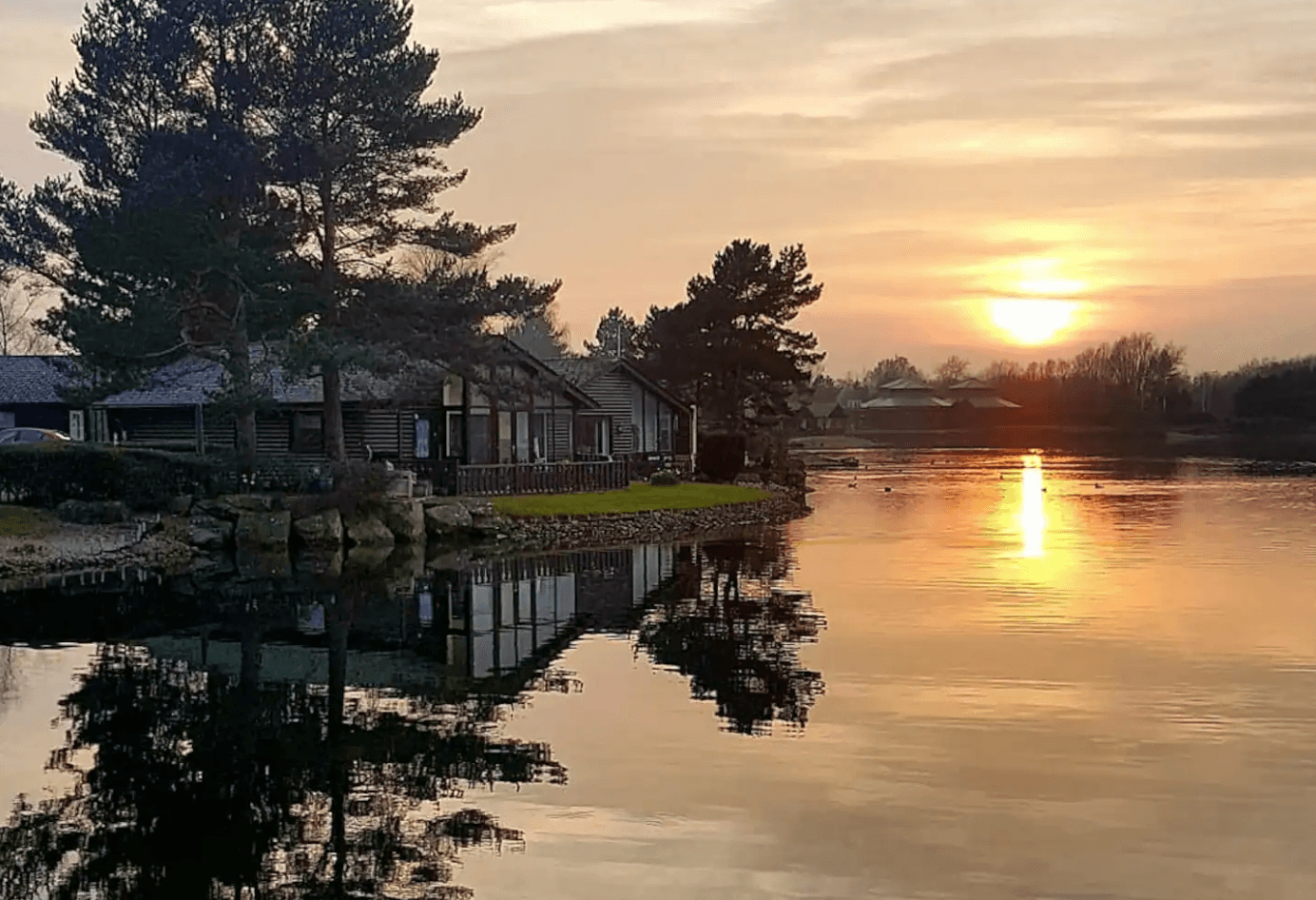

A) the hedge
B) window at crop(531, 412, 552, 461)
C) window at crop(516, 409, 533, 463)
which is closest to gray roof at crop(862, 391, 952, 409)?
window at crop(531, 412, 552, 461)

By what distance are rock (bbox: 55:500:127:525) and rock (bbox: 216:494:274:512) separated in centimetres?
243

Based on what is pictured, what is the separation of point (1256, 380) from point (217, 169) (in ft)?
378

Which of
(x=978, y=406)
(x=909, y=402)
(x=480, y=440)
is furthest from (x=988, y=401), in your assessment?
(x=480, y=440)

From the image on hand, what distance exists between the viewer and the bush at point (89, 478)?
3884 centimetres

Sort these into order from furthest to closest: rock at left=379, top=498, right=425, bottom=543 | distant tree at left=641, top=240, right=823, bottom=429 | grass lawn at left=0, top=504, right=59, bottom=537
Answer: distant tree at left=641, top=240, right=823, bottom=429 → rock at left=379, top=498, right=425, bottom=543 → grass lawn at left=0, top=504, right=59, bottom=537

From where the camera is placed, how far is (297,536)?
37.2 metres

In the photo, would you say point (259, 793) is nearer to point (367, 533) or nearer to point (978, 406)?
point (367, 533)

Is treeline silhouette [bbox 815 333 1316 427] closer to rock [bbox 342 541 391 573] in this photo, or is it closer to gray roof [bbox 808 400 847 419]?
gray roof [bbox 808 400 847 419]

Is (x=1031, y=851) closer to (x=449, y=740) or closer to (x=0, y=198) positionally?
(x=449, y=740)

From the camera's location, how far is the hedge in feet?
127

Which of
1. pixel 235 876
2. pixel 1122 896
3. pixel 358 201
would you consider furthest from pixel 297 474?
pixel 1122 896

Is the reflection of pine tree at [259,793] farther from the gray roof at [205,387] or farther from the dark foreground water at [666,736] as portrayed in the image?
the gray roof at [205,387]

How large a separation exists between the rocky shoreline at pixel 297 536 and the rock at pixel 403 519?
25mm

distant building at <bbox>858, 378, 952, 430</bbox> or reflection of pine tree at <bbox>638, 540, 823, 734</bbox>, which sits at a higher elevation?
distant building at <bbox>858, 378, 952, 430</bbox>
